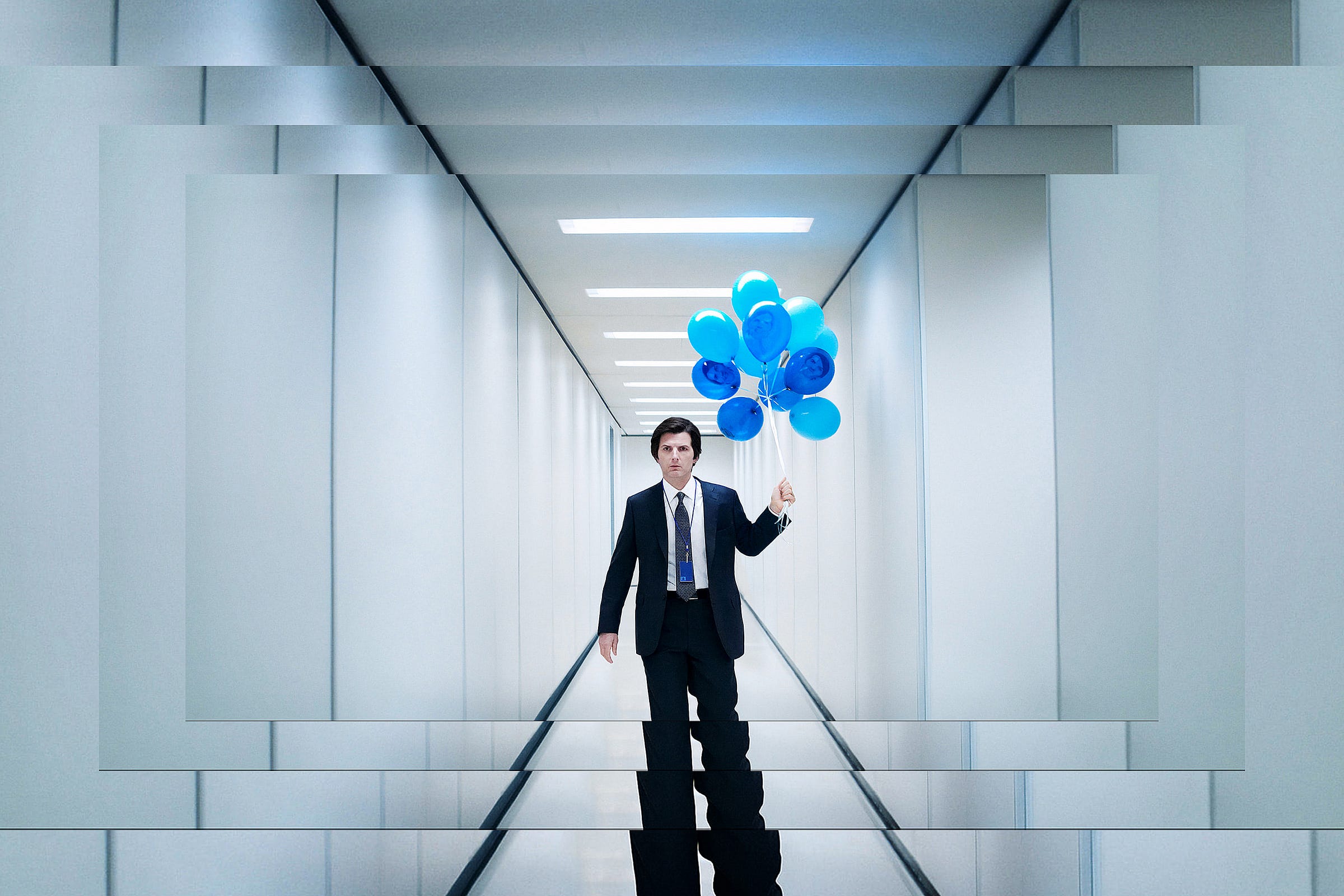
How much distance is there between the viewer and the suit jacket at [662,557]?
2.26m

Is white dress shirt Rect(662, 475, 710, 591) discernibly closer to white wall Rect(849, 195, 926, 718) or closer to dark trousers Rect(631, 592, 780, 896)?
dark trousers Rect(631, 592, 780, 896)

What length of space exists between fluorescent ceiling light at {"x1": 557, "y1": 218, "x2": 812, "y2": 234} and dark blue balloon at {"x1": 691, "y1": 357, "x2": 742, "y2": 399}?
0.65 m

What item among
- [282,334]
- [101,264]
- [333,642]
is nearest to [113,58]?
[101,264]

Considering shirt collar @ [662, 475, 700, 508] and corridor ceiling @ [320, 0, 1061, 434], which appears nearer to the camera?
corridor ceiling @ [320, 0, 1061, 434]

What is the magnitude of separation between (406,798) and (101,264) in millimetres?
1397

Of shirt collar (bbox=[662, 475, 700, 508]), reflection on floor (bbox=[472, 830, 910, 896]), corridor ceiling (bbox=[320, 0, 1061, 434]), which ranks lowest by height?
reflection on floor (bbox=[472, 830, 910, 896])

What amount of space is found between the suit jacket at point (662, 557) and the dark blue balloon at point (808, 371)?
58 centimetres

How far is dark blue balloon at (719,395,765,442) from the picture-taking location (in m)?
2.79

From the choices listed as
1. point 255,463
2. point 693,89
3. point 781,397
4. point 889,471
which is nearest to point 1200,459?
point 781,397

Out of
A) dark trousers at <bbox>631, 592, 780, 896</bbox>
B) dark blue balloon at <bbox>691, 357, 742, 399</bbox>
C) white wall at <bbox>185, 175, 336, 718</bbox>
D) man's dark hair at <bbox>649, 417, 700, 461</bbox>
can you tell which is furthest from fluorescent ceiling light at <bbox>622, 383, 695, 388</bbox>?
white wall at <bbox>185, 175, 336, 718</bbox>

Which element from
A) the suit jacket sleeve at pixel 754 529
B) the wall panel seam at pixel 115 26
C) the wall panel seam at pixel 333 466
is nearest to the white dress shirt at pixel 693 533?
the suit jacket sleeve at pixel 754 529

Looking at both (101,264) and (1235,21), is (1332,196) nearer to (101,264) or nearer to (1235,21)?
(1235,21)

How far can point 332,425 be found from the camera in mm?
2178

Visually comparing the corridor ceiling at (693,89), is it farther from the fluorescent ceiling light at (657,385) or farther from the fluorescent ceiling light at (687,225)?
the fluorescent ceiling light at (657,385)
